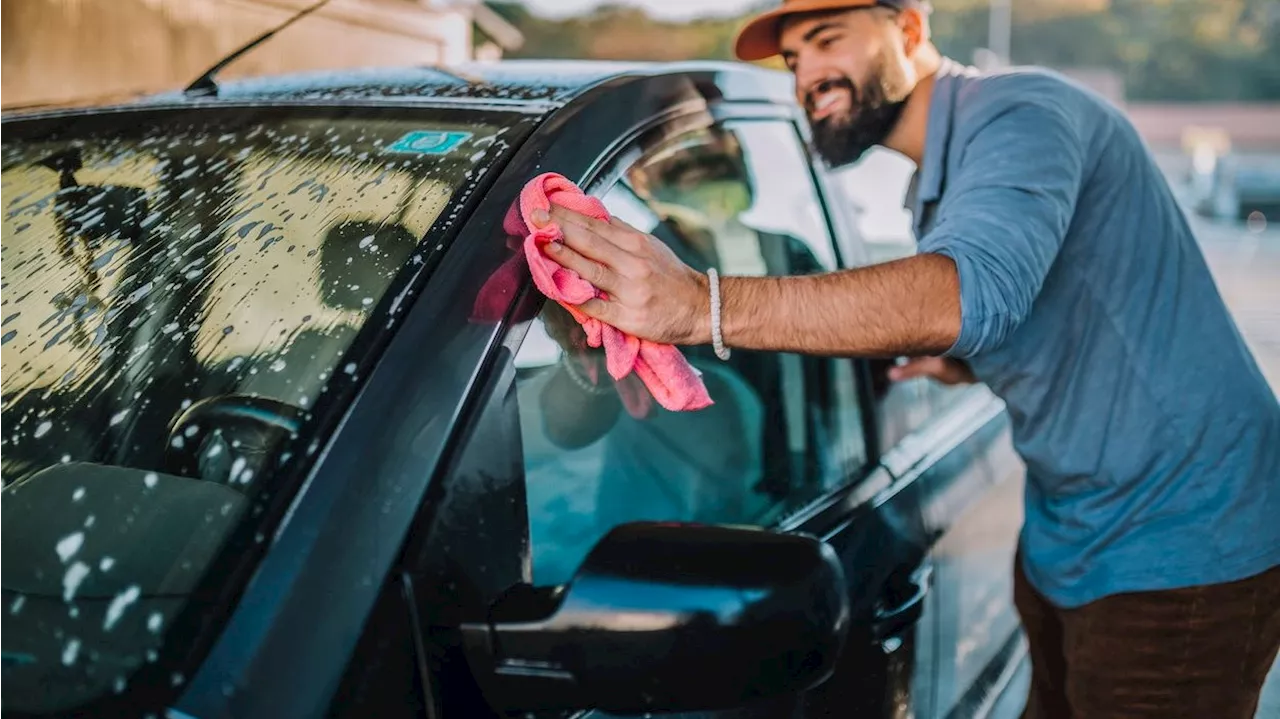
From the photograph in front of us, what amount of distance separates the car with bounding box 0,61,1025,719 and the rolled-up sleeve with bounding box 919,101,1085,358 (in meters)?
0.43

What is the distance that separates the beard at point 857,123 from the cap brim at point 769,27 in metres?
0.13

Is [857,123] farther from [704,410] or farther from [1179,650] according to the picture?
[1179,650]

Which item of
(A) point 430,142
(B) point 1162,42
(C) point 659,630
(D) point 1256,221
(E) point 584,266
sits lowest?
(B) point 1162,42

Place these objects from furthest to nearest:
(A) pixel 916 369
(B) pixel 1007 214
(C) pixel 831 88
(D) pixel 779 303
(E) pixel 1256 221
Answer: (E) pixel 1256 221
(A) pixel 916 369
(C) pixel 831 88
(B) pixel 1007 214
(D) pixel 779 303

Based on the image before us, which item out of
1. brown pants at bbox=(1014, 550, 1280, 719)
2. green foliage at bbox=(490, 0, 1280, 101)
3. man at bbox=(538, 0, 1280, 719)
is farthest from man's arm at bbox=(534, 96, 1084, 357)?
green foliage at bbox=(490, 0, 1280, 101)

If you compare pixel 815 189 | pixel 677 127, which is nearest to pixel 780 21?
pixel 815 189

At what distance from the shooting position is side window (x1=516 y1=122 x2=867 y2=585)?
1.66 metres

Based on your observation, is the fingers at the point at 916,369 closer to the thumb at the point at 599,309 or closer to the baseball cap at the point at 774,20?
the baseball cap at the point at 774,20

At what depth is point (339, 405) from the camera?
3.92 feet

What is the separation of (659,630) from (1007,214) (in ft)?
2.62

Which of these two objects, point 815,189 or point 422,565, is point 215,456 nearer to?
point 422,565

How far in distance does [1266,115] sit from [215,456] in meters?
52.4

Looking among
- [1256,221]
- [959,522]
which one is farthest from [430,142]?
[1256,221]

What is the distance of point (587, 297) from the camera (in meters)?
1.39
